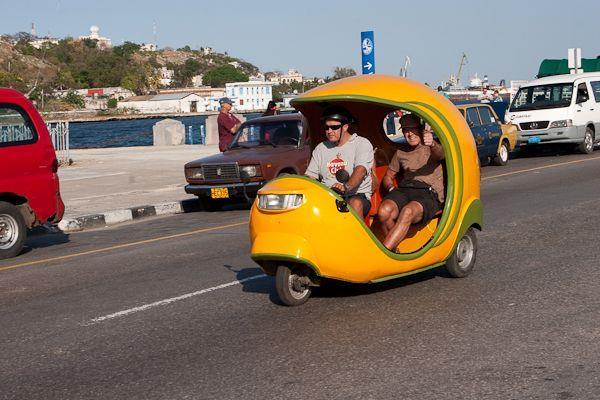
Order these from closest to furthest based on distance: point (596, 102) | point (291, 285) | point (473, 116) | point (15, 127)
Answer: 1. point (291, 285)
2. point (15, 127)
3. point (473, 116)
4. point (596, 102)

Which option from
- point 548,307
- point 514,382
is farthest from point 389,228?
point 514,382

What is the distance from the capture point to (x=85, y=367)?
21.5 ft

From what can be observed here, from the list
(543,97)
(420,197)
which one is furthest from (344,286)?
(543,97)

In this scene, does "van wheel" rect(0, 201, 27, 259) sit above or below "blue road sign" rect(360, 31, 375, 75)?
below

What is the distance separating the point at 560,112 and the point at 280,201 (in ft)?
63.7

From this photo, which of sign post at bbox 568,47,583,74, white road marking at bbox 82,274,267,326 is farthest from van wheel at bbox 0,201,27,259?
sign post at bbox 568,47,583,74

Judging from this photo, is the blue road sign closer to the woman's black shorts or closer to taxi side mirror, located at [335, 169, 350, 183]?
the woman's black shorts

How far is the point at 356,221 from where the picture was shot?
7.78 m

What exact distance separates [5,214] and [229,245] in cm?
293

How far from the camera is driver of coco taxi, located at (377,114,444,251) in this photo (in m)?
8.44

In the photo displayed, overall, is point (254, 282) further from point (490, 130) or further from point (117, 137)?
point (117, 137)

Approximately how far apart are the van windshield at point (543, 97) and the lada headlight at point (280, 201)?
64.3 feet

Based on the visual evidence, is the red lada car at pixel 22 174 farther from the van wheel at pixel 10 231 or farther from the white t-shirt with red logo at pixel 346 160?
the white t-shirt with red logo at pixel 346 160

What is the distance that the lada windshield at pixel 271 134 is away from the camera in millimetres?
17531
